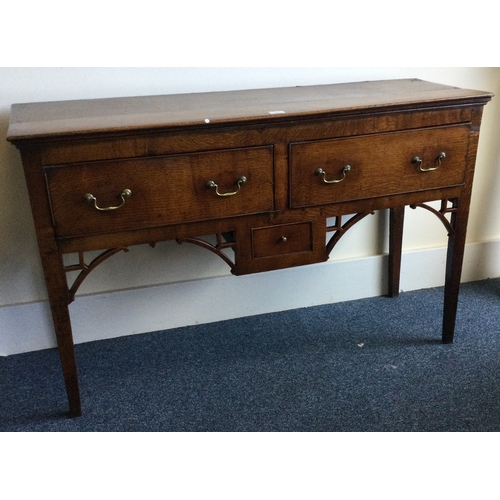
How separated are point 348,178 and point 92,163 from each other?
2.23 feet

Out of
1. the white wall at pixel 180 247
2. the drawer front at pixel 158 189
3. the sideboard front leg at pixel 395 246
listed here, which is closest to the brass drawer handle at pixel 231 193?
the drawer front at pixel 158 189

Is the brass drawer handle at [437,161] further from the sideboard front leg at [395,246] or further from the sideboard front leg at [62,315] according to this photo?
the sideboard front leg at [62,315]

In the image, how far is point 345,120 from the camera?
4.90ft

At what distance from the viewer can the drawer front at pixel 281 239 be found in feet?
5.09

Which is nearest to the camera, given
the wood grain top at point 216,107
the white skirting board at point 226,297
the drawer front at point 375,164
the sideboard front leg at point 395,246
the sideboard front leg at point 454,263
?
the wood grain top at point 216,107

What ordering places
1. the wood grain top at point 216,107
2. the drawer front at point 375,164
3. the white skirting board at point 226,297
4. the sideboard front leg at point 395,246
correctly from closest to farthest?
1. the wood grain top at point 216,107
2. the drawer front at point 375,164
3. the white skirting board at point 226,297
4. the sideboard front leg at point 395,246

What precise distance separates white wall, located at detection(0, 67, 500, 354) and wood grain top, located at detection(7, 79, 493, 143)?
81 mm

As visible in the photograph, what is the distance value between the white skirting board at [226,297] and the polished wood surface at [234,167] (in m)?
0.41

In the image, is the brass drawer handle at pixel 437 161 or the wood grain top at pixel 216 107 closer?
the wood grain top at pixel 216 107

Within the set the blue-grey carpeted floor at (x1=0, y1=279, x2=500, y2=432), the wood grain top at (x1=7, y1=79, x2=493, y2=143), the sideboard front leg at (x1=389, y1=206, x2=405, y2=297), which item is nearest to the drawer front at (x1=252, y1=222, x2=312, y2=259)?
the wood grain top at (x1=7, y1=79, x2=493, y2=143)

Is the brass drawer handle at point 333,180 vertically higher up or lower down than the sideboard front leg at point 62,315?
higher up

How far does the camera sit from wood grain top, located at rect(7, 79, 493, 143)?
4.45ft

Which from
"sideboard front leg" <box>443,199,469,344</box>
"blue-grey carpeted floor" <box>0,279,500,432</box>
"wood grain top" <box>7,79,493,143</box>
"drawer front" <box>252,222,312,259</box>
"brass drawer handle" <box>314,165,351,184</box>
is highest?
"wood grain top" <box>7,79,493,143</box>

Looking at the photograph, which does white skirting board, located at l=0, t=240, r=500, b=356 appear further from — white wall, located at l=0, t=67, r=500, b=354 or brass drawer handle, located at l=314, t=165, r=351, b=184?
brass drawer handle, located at l=314, t=165, r=351, b=184
